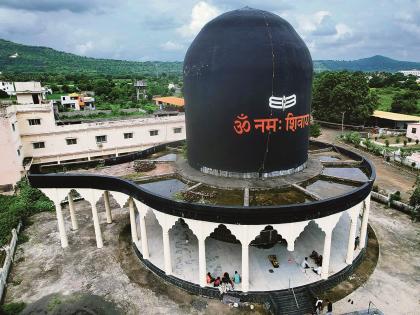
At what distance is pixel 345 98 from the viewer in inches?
2623

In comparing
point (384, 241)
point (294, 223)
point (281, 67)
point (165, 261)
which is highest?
point (281, 67)

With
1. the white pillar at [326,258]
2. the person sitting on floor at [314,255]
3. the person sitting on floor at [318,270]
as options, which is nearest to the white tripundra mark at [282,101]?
the white pillar at [326,258]

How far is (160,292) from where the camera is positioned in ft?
62.5

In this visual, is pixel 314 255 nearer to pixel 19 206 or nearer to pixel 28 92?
pixel 19 206

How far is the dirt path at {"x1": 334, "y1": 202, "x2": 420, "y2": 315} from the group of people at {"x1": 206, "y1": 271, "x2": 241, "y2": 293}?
5586 millimetres

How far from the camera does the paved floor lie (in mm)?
19219

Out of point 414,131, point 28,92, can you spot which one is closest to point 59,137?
point 28,92

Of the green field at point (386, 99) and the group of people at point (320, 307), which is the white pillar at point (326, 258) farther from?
the green field at point (386, 99)

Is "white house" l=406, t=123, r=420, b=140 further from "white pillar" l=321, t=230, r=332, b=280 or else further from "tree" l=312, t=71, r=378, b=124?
"white pillar" l=321, t=230, r=332, b=280

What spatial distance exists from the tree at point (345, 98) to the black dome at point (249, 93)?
48.3 metres

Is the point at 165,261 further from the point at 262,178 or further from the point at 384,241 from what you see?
the point at 384,241

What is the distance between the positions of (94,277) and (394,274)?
752 inches

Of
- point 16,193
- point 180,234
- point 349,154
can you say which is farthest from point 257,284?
point 16,193

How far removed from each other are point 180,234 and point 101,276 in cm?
631
